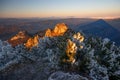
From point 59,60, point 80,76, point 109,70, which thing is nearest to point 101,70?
point 109,70

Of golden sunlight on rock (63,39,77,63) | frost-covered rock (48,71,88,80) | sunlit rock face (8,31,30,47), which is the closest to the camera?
frost-covered rock (48,71,88,80)

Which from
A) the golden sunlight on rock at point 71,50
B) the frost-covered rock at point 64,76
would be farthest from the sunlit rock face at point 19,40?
the frost-covered rock at point 64,76

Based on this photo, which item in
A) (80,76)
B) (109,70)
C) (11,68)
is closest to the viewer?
(80,76)

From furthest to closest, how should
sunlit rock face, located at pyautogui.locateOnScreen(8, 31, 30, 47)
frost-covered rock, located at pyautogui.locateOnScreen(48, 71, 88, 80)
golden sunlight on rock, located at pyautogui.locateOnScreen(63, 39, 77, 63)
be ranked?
sunlit rock face, located at pyautogui.locateOnScreen(8, 31, 30, 47), golden sunlight on rock, located at pyautogui.locateOnScreen(63, 39, 77, 63), frost-covered rock, located at pyautogui.locateOnScreen(48, 71, 88, 80)

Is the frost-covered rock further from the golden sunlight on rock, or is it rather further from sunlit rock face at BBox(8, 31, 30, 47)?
sunlit rock face at BBox(8, 31, 30, 47)

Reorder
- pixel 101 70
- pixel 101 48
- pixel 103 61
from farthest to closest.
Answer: pixel 101 48 → pixel 103 61 → pixel 101 70

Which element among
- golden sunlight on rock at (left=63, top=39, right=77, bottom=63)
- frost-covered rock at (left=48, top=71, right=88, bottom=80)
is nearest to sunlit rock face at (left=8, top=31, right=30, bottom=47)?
golden sunlight on rock at (left=63, top=39, right=77, bottom=63)

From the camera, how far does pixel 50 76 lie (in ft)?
58.1

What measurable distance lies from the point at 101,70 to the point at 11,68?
7.35 meters

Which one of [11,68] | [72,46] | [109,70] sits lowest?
[109,70]

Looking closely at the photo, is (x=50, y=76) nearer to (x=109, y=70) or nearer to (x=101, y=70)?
(x=101, y=70)

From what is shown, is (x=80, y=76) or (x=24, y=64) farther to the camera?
(x=24, y=64)

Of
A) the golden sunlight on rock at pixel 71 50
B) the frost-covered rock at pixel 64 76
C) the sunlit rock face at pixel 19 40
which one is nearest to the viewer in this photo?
the frost-covered rock at pixel 64 76

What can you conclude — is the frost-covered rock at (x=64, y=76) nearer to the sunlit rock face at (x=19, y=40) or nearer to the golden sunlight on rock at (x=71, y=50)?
the golden sunlight on rock at (x=71, y=50)
